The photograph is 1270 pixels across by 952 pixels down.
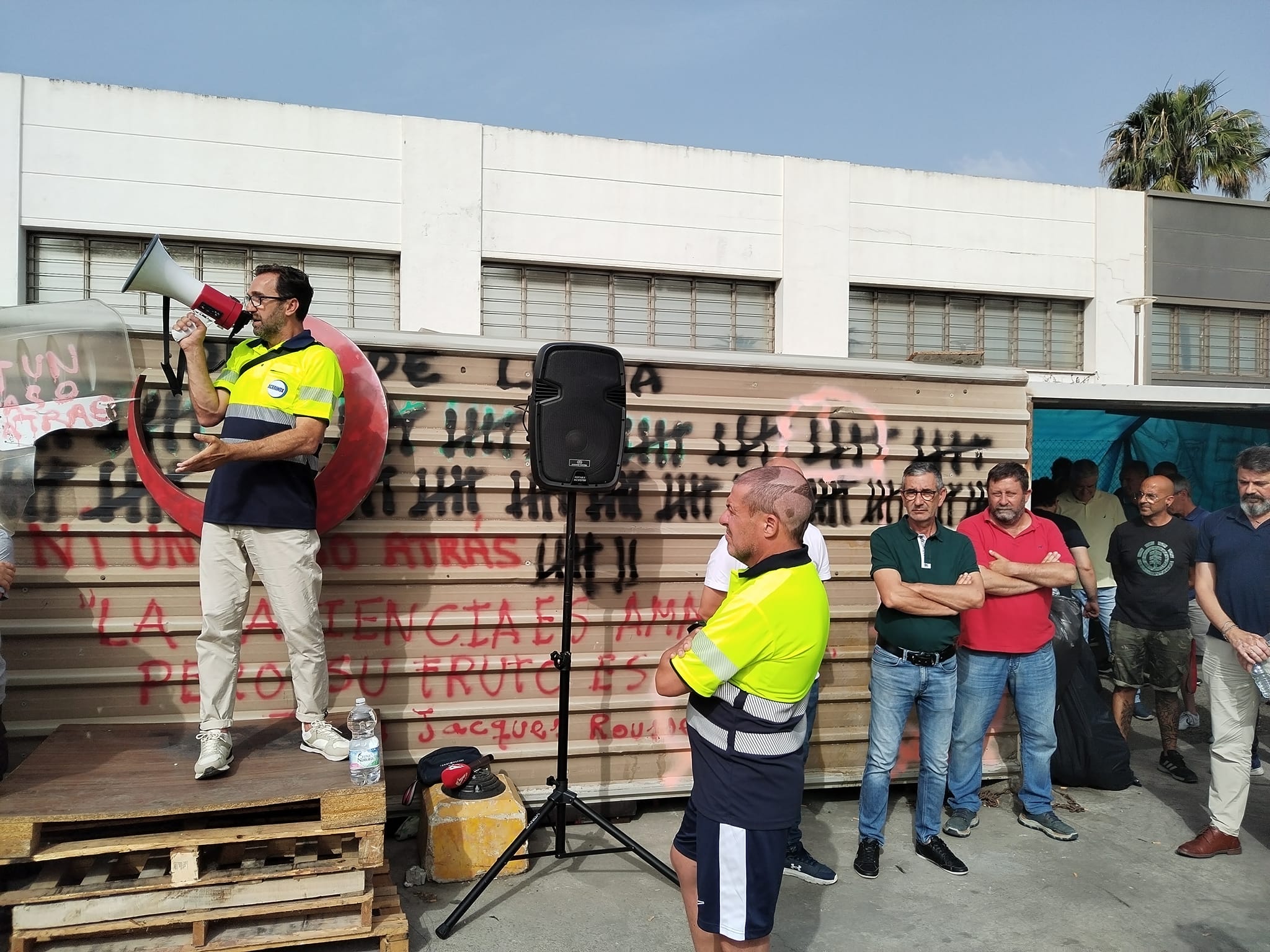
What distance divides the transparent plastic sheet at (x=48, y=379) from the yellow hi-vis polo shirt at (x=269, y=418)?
938 millimetres

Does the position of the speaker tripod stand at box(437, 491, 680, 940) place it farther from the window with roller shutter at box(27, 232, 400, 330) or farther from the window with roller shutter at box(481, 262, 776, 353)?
the window with roller shutter at box(481, 262, 776, 353)

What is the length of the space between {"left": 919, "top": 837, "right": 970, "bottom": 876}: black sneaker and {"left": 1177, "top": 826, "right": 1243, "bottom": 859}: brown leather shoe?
126cm

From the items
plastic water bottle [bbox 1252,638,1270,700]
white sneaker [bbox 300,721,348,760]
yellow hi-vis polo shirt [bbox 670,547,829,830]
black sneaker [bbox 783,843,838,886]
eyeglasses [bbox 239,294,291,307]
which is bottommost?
black sneaker [bbox 783,843,838,886]

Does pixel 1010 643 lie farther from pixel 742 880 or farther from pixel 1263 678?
pixel 742 880

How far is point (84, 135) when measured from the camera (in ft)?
38.8

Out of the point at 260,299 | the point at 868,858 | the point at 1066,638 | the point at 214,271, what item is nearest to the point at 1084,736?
the point at 1066,638

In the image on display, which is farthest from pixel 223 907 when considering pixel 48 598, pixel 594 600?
pixel 594 600

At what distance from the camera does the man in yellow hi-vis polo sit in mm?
2680

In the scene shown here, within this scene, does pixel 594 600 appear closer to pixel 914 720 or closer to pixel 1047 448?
pixel 914 720

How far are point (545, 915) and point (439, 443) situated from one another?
2.39 metres

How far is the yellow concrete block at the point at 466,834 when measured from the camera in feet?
14.1

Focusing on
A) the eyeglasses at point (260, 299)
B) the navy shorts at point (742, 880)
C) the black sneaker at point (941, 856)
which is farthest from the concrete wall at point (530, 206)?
the navy shorts at point (742, 880)

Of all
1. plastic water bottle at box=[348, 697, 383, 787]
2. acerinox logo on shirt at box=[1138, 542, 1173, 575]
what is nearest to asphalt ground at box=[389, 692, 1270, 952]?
plastic water bottle at box=[348, 697, 383, 787]

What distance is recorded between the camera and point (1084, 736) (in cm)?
573
